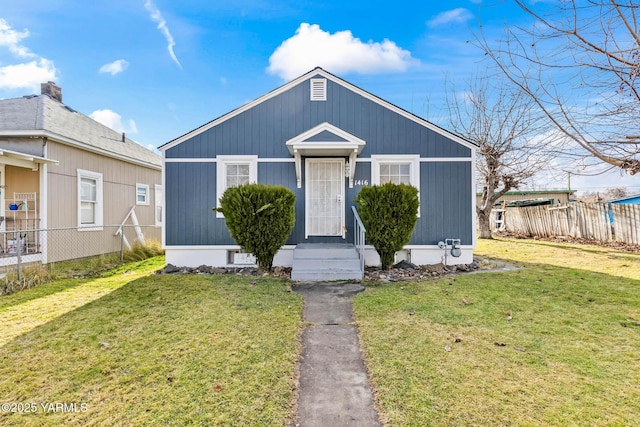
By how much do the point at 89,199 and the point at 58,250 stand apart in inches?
77.2

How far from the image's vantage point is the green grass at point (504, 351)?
2258mm

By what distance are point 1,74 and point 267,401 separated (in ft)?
47.8

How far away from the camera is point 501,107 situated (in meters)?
13.5

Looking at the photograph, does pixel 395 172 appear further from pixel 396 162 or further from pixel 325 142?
pixel 325 142

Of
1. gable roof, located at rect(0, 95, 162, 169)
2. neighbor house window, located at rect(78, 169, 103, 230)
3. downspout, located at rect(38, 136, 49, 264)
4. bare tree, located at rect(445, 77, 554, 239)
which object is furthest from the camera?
bare tree, located at rect(445, 77, 554, 239)

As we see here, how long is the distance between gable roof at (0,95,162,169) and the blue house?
3.58m

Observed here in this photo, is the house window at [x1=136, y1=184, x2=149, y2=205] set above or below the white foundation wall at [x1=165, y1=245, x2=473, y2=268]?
above

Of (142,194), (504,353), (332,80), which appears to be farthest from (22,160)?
(504,353)

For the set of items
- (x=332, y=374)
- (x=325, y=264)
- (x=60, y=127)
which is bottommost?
(x=332, y=374)

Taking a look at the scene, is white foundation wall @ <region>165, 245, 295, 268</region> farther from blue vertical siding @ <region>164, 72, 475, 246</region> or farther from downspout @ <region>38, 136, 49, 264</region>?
downspout @ <region>38, 136, 49, 264</region>

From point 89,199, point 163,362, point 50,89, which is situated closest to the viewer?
point 163,362

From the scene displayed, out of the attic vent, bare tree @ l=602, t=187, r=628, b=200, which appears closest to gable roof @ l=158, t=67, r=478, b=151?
the attic vent

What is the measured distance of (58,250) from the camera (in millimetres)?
8422

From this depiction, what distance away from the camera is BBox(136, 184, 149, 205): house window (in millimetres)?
11934
